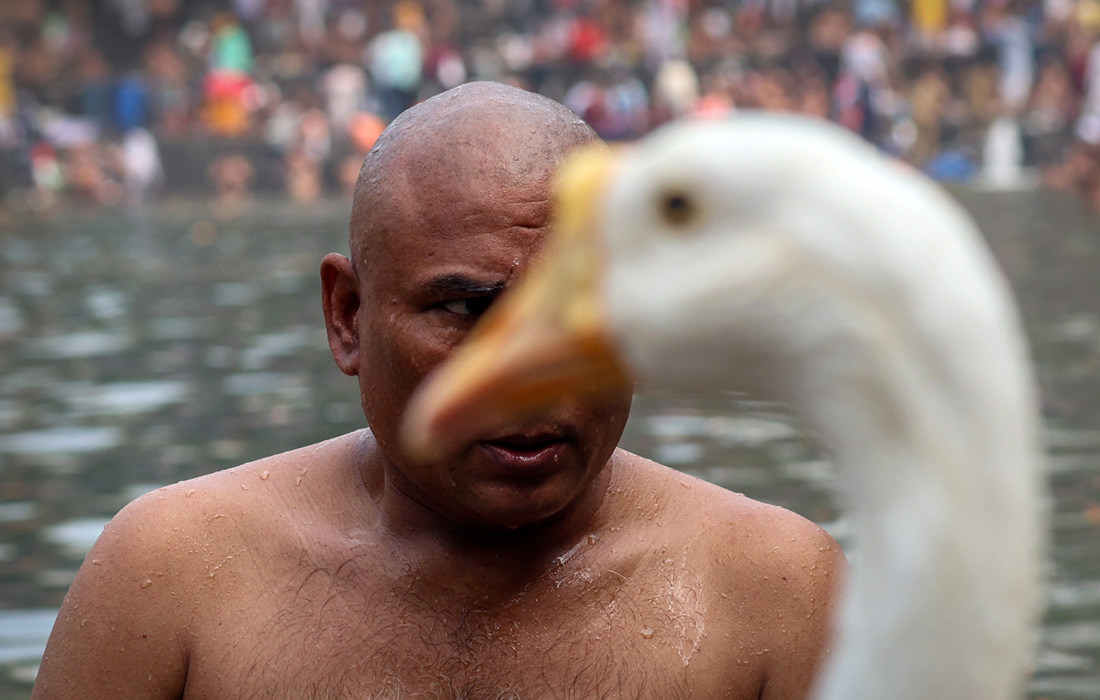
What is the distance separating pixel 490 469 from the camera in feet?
9.07

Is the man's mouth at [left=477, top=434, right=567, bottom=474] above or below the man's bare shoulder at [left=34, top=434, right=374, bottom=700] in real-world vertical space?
above

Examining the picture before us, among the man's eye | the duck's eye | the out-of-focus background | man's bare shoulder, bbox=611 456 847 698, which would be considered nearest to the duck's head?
the duck's eye

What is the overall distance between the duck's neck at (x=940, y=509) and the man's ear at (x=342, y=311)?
5.15ft

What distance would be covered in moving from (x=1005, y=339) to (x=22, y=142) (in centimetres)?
2445

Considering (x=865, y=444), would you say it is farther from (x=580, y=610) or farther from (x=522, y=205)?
(x=580, y=610)

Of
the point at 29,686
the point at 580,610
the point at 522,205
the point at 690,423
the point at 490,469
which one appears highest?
the point at 522,205

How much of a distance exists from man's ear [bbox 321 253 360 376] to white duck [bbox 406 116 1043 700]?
139cm

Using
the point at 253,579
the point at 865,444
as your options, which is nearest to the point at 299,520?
the point at 253,579

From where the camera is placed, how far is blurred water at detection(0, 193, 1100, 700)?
627cm

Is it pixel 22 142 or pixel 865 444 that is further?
pixel 22 142

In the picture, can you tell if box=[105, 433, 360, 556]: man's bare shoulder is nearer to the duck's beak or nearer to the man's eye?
the man's eye

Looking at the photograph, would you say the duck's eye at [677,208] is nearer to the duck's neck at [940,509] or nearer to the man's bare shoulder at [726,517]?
the duck's neck at [940,509]

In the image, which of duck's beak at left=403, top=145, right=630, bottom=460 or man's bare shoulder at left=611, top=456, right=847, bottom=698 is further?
man's bare shoulder at left=611, top=456, right=847, bottom=698

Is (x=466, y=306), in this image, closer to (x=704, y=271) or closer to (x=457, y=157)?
(x=457, y=157)
